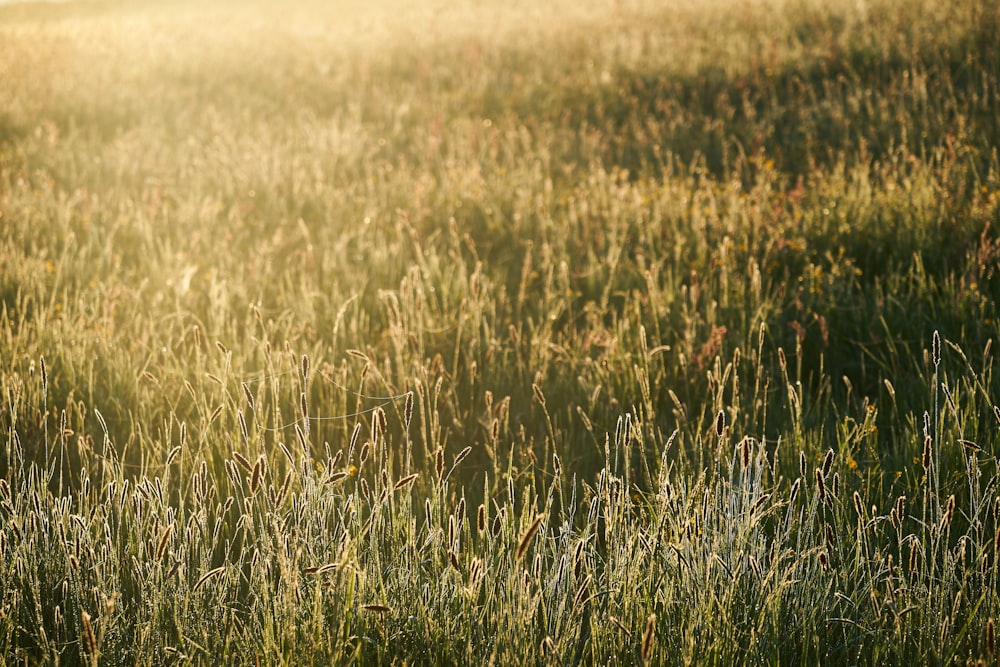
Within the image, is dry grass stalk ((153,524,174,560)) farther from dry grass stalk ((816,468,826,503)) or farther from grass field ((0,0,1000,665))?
dry grass stalk ((816,468,826,503))

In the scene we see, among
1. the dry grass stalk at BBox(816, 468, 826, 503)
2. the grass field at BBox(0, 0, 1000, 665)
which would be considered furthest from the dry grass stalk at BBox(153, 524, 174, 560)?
the dry grass stalk at BBox(816, 468, 826, 503)

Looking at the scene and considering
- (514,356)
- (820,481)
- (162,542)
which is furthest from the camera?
(514,356)

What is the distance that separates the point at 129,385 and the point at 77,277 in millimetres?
1263

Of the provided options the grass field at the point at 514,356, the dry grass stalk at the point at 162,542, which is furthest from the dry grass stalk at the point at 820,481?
the dry grass stalk at the point at 162,542

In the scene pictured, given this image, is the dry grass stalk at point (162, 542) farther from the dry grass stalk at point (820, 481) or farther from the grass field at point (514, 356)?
the dry grass stalk at point (820, 481)

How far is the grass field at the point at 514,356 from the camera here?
166cm

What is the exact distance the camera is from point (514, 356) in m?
3.12

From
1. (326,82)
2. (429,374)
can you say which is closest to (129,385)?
(429,374)

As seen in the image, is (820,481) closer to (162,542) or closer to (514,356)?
(162,542)

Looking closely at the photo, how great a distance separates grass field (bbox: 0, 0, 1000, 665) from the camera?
1655mm

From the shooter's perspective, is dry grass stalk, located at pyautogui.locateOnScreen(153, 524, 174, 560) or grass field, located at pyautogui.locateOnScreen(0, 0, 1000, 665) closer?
dry grass stalk, located at pyautogui.locateOnScreen(153, 524, 174, 560)

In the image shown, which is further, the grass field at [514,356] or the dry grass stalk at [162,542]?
the grass field at [514,356]

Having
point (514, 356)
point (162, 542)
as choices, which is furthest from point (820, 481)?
point (514, 356)

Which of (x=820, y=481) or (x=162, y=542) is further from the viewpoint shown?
(x=820, y=481)
